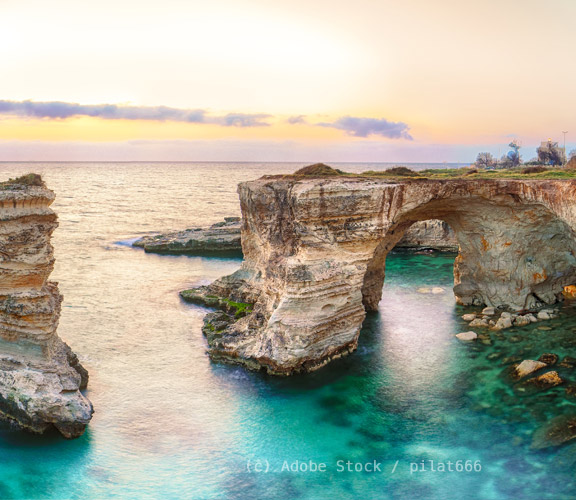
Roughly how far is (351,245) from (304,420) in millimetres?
7929

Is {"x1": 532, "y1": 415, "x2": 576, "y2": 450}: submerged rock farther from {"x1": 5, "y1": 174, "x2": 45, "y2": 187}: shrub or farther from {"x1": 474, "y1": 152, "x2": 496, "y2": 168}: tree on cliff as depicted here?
{"x1": 474, "y1": 152, "x2": 496, "y2": 168}: tree on cliff

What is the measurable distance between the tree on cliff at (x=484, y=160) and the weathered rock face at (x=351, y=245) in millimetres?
73460

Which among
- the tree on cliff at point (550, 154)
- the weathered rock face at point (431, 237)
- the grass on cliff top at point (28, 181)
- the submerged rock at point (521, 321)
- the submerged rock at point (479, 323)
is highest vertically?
the tree on cliff at point (550, 154)

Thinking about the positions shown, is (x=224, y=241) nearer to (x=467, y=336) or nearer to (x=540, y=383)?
(x=467, y=336)

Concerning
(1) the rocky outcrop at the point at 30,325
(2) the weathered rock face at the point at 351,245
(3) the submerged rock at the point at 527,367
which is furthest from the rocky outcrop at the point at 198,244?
(3) the submerged rock at the point at 527,367

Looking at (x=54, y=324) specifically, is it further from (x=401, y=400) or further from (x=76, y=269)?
(x=76, y=269)

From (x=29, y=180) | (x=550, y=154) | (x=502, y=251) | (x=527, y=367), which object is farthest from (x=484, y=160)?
(x=29, y=180)

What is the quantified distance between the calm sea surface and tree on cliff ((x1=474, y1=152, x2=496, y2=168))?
241ft

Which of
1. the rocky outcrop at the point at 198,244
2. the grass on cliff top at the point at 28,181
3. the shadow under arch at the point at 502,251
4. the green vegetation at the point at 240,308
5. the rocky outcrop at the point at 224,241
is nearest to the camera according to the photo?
the grass on cliff top at the point at 28,181

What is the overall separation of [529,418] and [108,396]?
16900 mm

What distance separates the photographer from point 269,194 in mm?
27109

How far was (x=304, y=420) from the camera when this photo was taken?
854 inches

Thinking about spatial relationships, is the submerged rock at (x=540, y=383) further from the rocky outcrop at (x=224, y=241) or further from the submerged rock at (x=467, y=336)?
the rocky outcrop at (x=224, y=241)

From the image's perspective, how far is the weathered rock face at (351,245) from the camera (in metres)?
24.5
